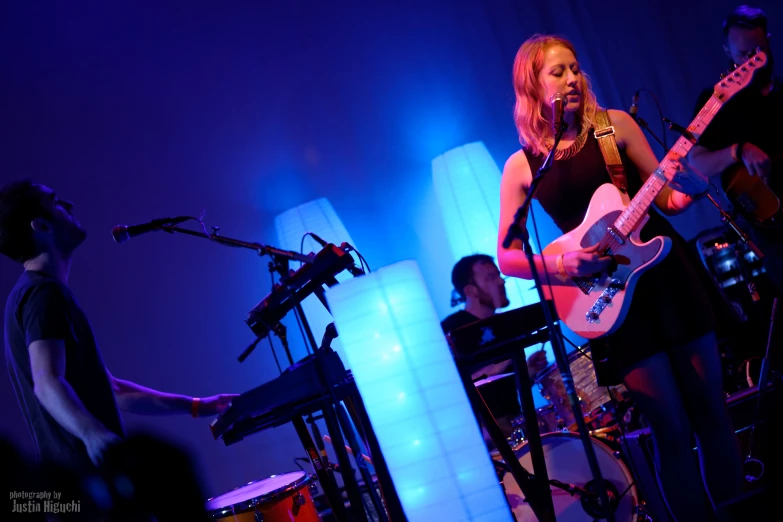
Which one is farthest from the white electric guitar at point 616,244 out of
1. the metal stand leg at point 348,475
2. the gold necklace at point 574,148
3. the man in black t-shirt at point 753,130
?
the metal stand leg at point 348,475

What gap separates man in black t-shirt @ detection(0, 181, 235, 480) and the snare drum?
991 mm

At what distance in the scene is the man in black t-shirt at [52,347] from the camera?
195 centimetres

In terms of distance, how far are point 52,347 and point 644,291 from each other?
1.87 metres

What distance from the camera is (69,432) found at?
201 centimetres

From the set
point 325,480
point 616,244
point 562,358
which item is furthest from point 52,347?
point 616,244

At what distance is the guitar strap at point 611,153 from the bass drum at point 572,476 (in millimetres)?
1364

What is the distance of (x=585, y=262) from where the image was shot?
2.26 meters

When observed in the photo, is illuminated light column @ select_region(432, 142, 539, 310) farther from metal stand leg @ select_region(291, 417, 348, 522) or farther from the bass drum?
metal stand leg @ select_region(291, 417, 348, 522)

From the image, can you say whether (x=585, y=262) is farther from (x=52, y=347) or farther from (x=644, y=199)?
(x=52, y=347)

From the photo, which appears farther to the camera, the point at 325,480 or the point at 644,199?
the point at 325,480

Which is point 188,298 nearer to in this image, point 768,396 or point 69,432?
point 69,432

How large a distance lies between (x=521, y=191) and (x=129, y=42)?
3.84m

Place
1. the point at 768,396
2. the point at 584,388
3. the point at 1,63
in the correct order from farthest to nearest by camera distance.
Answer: the point at 1,63, the point at 584,388, the point at 768,396

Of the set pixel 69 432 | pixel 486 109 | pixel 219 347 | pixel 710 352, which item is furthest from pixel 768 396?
pixel 219 347
